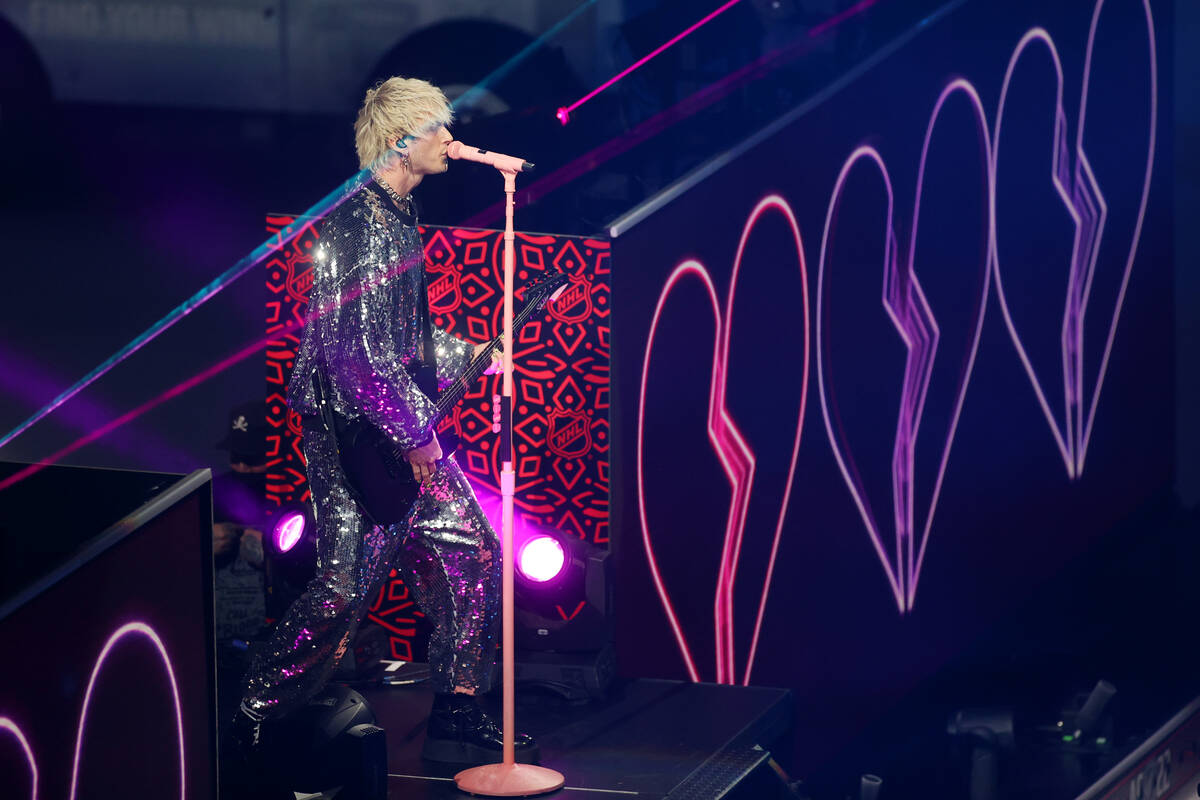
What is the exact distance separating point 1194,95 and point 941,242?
2410 mm

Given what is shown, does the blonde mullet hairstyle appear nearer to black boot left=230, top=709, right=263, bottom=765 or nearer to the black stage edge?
black boot left=230, top=709, right=263, bottom=765

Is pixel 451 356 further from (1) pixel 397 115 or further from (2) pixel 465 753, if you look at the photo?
(2) pixel 465 753

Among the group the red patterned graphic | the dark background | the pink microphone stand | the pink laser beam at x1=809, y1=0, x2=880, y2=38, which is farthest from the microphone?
the pink laser beam at x1=809, y1=0, x2=880, y2=38

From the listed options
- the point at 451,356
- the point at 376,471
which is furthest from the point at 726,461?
the point at 376,471

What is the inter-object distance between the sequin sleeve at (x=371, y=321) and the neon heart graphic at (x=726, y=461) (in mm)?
1139

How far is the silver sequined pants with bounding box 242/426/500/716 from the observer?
3076 mm

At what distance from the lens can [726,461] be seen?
430 centimetres

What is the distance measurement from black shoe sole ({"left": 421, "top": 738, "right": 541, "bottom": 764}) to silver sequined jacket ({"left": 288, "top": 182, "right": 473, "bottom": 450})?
664mm

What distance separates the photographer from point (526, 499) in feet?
13.3

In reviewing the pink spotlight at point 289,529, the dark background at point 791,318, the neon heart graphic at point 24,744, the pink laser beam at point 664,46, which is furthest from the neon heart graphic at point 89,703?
the pink laser beam at point 664,46

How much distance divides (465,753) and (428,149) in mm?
1251

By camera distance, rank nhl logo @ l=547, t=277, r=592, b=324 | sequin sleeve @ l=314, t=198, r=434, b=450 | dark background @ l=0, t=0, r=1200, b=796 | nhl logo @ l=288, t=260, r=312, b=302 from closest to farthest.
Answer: sequin sleeve @ l=314, t=198, r=434, b=450, nhl logo @ l=547, t=277, r=592, b=324, nhl logo @ l=288, t=260, r=312, b=302, dark background @ l=0, t=0, r=1200, b=796

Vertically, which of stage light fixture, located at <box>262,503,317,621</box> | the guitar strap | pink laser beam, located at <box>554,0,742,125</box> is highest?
pink laser beam, located at <box>554,0,742,125</box>

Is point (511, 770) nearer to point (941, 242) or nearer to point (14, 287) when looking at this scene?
point (941, 242)
